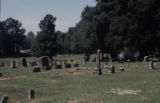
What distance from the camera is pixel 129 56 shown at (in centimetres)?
5197

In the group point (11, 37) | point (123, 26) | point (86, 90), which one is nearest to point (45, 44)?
point (123, 26)

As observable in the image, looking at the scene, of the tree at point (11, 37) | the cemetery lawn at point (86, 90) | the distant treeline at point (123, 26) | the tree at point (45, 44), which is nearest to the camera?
the cemetery lawn at point (86, 90)

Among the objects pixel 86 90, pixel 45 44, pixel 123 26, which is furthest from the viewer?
pixel 45 44

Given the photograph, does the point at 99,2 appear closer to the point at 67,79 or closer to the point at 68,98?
the point at 67,79

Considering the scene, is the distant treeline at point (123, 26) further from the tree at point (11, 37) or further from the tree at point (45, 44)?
the tree at point (11, 37)

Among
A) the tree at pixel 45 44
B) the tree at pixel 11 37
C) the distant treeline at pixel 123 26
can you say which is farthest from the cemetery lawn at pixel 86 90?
the tree at pixel 11 37

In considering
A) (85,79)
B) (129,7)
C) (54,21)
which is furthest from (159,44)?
(54,21)

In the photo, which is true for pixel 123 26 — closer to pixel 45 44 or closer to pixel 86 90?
pixel 45 44

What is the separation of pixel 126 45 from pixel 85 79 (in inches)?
922

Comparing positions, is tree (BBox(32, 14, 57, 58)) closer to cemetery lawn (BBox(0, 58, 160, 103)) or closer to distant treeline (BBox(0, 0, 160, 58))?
distant treeline (BBox(0, 0, 160, 58))

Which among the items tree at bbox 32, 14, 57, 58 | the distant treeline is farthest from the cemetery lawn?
tree at bbox 32, 14, 57, 58

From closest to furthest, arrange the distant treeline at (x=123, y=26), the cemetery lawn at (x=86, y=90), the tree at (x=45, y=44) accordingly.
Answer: the cemetery lawn at (x=86, y=90), the distant treeline at (x=123, y=26), the tree at (x=45, y=44)

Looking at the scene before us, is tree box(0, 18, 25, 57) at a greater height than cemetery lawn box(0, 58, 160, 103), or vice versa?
tree box(0, 18, 25, 57)

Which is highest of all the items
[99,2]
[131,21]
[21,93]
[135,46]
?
[99,2]
